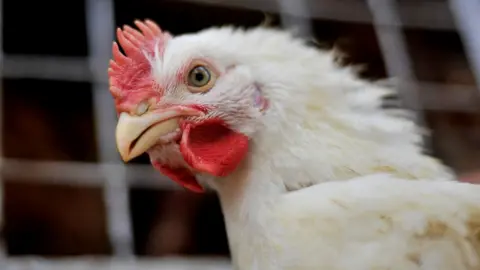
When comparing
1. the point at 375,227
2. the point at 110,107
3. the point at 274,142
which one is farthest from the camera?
the point at 110,107

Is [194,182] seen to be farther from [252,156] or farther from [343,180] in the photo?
[343,180]

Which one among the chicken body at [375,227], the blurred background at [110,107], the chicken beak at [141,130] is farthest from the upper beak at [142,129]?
the blurred background at [110,107]

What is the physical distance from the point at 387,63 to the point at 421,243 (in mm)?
1202

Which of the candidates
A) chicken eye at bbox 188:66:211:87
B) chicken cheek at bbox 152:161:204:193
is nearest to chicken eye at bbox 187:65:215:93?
chicken eye at bbox 188:66:211:87

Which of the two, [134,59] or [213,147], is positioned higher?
[134,59]

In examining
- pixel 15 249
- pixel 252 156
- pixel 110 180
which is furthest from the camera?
pixel 15 249

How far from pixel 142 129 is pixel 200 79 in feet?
0.32

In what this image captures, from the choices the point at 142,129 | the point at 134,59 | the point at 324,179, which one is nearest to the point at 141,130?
the point at 142,129

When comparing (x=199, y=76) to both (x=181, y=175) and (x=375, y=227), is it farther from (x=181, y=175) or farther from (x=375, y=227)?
(x=375, y=227)

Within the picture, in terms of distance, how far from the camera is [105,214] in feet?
6.03

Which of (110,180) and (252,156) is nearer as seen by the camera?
(252,156)

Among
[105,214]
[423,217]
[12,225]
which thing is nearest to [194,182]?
[423,217]

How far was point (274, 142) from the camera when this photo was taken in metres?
0.85

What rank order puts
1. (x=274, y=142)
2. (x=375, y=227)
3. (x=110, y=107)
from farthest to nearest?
1. (x=110, y=107)
2. (x=274, y=142)
3. (x=375, y=227)
